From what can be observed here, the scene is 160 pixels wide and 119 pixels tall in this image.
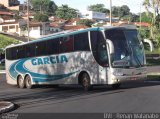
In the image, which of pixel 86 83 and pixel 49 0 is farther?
pixel 49 0

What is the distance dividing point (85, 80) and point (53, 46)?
133 inches

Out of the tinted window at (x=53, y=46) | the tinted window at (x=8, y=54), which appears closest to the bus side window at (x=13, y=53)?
the tinted window at (x=8, y=54)

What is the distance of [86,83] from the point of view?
21328 mm

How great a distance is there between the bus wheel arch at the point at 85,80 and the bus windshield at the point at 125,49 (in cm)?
189

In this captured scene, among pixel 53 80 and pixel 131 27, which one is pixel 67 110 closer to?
pixel 131 27

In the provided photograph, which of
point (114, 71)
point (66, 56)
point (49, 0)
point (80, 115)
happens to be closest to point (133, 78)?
point (114, 71)

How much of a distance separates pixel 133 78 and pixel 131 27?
2555mm

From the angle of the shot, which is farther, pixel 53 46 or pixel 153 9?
pixel 153 9

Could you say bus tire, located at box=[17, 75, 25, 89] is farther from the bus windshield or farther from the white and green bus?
the bus windshield

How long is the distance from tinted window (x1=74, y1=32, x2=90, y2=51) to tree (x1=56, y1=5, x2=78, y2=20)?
487ft

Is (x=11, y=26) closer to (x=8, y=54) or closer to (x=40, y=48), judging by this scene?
(x=8, y=54)

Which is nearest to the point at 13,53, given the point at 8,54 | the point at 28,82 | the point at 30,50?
the point at 8,54

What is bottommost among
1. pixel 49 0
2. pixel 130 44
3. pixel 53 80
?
pixel 53 80

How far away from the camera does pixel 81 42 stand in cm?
2141
